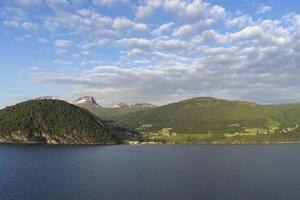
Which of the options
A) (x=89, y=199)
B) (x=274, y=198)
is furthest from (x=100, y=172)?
(x=274, y=198)

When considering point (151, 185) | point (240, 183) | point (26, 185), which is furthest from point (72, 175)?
point (240, 183)

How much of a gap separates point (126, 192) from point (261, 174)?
61.9 m

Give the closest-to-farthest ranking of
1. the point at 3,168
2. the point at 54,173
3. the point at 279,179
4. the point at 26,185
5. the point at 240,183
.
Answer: the point at 26,185, the point at 240,183, the point at 279,179, the point at 54,173, the point at 3,168

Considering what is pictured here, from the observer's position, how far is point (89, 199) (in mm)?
86125

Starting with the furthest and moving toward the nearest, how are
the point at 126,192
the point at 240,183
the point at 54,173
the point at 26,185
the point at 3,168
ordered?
1. the point at 3,168
2. the point at 54,173
3. the point at 240,183
4. the point at 26,185
5. the point at 126,192

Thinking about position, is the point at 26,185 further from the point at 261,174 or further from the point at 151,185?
the point at 261,174

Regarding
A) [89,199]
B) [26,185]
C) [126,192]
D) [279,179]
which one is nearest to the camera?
[89,199]

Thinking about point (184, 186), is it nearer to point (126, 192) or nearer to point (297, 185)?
point (126, 192)

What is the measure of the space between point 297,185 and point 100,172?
222ft

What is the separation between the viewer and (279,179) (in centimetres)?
12200

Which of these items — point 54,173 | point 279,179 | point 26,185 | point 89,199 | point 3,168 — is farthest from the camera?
point 3,168

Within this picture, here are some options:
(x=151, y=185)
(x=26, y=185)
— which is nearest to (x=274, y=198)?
(x=151, y=185)

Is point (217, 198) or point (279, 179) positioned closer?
point (217, 198)

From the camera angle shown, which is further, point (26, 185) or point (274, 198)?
point (26, 185)
